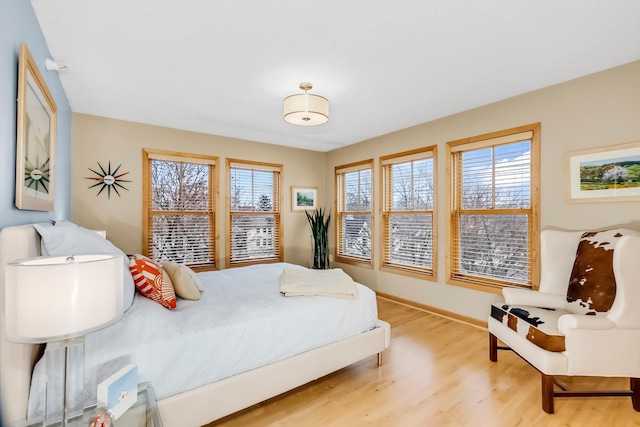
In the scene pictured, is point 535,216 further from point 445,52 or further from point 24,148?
point 24,148

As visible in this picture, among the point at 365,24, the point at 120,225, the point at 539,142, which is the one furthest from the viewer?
the point at 120,225

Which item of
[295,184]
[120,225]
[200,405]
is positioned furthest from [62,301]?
[295,184]

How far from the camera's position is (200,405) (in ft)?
5.41

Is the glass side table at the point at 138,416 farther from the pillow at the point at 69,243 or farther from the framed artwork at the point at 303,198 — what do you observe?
the framed artwork at the point at 303,198

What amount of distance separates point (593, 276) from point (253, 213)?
4.11 metres

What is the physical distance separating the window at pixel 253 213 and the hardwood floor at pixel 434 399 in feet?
8.98

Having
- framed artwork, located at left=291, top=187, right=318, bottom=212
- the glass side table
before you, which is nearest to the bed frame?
the glass side table

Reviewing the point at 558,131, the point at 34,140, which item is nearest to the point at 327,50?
the point at 34,140

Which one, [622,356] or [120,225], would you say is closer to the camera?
[622,356]

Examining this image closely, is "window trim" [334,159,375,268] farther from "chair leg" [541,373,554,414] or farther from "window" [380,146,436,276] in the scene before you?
"chair leg" [541,373,554,414]

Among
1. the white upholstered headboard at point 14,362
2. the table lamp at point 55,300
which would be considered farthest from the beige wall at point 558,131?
the white upholstered headboard at point 14,362

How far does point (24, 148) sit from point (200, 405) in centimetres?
168

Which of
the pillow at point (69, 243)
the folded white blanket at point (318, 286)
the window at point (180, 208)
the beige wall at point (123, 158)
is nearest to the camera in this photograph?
the pillow at point (69, 243)

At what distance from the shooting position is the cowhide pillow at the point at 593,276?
2090 mm
